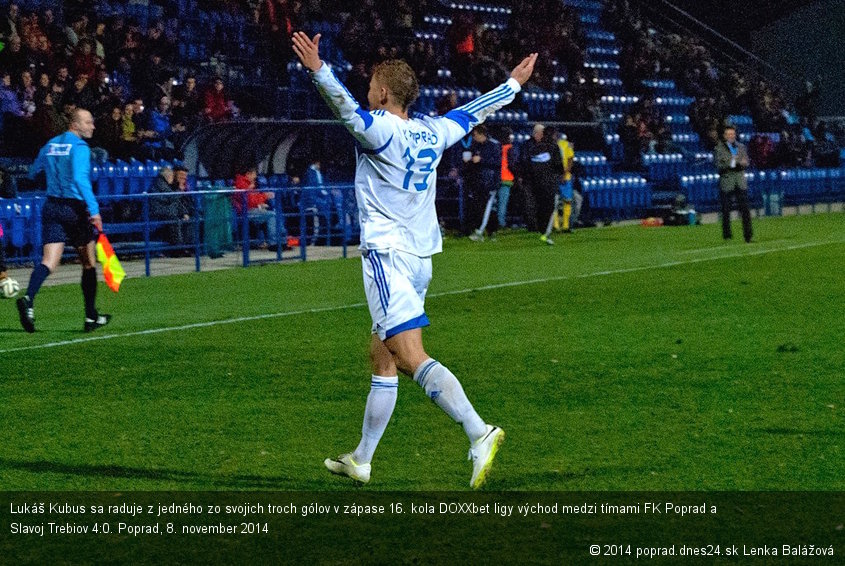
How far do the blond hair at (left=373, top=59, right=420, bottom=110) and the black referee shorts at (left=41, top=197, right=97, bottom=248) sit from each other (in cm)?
737

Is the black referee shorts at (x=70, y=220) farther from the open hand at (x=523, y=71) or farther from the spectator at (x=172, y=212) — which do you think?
the spectator at (x=172, y=212)

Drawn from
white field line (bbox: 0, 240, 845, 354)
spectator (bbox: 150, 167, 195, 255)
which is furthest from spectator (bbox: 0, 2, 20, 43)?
white field line (bbox: 0, 240, 845, 354)

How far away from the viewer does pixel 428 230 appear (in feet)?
22.4

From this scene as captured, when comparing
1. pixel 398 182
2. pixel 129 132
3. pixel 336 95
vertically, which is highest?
pixel 336 95

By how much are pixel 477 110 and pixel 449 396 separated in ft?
5.30

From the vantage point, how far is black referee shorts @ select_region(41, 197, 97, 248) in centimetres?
1330

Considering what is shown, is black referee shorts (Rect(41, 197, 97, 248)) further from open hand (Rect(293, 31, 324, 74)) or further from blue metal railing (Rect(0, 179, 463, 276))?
open hand (Rect(293, 31, 324, 74))

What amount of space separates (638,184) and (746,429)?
82.7ft

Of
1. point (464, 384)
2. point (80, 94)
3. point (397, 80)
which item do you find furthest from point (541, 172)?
point (397, 80)

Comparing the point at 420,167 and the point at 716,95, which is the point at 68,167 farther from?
the point at 716,95

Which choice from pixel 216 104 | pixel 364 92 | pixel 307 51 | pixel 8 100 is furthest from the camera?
pixel 364 92

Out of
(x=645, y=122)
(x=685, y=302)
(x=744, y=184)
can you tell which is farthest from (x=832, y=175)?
(x=685, y=302)

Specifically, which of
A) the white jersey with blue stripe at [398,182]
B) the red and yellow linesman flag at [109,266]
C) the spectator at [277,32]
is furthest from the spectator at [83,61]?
the white jersey with blue stripe at [398,182]

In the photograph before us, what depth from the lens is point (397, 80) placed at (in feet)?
21.7
